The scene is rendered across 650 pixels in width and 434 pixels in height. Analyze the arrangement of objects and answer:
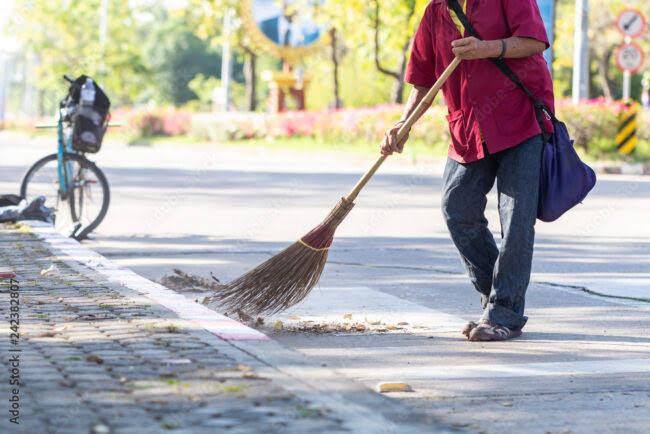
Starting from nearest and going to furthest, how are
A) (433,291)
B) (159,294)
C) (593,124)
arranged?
(159,294) → (433,291) → (593,124)

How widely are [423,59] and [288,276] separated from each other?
1.18 metres

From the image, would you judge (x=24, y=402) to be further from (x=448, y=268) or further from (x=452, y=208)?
(x=448, y=268)

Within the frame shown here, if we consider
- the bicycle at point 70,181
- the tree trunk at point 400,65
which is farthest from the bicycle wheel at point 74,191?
the tree trunk at point 400,65

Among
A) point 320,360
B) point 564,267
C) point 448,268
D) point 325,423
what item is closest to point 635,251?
point 564,267

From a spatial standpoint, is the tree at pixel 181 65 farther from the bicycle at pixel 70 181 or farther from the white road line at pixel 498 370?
the white road line at pixel 498 370

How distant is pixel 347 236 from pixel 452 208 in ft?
16.4

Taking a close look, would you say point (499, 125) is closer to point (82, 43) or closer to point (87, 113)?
point (87, 113)

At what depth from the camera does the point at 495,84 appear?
19.1 feet

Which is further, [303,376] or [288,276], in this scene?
[288,276]

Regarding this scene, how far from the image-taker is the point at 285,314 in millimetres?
6664

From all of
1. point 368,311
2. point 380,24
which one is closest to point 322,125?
point 380,24

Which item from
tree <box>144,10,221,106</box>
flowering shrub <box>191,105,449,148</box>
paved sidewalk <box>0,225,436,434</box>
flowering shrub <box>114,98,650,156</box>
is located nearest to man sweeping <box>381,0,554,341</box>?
paved sidewalk <box>0,225,436,434</box>

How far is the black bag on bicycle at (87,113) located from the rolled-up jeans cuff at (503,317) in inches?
200

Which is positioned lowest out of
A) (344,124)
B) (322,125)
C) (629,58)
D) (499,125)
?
(322,125)
